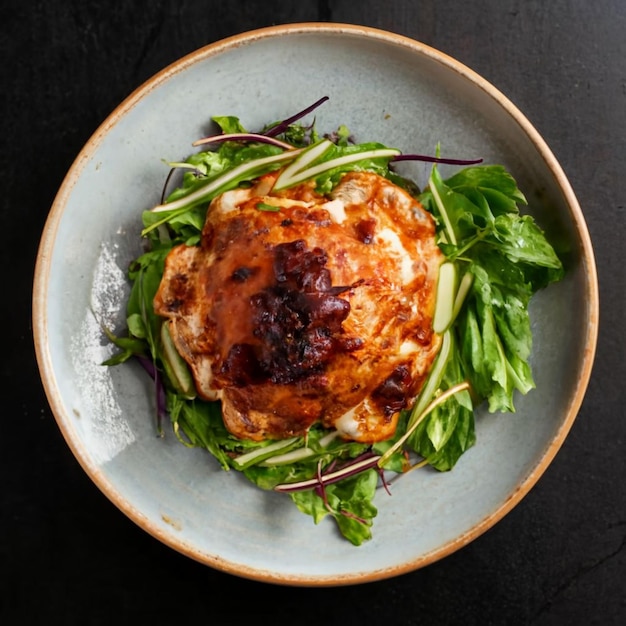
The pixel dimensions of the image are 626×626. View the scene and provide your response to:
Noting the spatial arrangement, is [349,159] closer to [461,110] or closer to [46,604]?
[461,110]

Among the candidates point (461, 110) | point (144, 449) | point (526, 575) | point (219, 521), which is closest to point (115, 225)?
point (144, 449)

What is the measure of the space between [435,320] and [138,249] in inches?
52.2

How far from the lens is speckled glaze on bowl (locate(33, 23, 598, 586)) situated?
2748 millimetres

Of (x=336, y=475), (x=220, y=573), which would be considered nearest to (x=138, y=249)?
(x=336, y=475)

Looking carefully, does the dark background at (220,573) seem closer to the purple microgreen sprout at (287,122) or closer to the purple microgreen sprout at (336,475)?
the purple microgreen sprout at (287,122)

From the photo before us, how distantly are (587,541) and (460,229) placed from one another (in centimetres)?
175

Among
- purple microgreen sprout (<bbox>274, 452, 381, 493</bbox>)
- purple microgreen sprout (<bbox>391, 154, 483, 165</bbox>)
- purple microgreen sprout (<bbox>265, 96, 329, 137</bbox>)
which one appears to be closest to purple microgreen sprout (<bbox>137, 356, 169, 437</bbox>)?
purple microgreen sprout (<bbox>274, 452, 381, 493</bbox>)

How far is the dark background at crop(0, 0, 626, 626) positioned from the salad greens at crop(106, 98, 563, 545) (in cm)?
68

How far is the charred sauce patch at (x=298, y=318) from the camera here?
237 centimetres

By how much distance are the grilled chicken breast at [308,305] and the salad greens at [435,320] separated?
10 cm

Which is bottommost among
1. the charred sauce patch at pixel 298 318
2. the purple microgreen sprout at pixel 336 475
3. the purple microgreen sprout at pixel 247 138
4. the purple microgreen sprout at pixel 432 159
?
the purple microgreen sprout at pixel 336 475

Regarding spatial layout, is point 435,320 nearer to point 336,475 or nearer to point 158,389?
point 336,475

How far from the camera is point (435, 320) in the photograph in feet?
9.02

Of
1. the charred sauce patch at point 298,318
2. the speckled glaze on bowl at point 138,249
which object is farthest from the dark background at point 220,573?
the charred sauce patch at point 298,318
